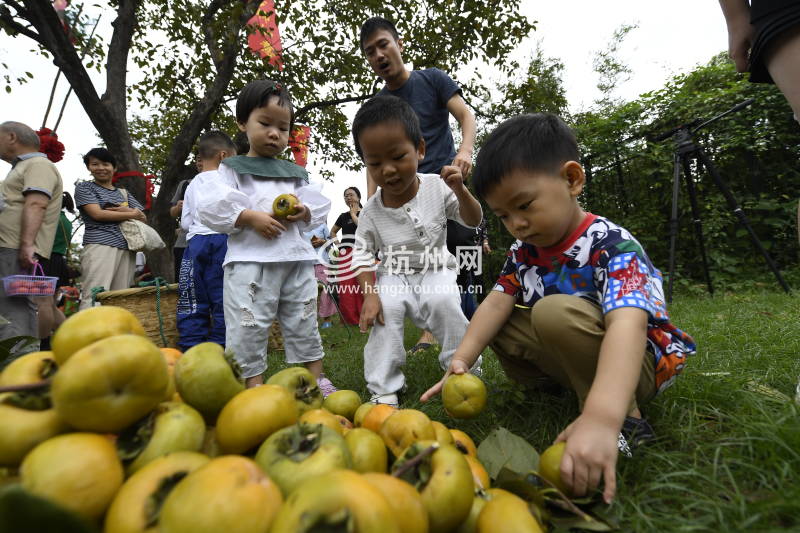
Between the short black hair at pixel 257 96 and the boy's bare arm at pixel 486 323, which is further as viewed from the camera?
the short black hair at pixel 257 96

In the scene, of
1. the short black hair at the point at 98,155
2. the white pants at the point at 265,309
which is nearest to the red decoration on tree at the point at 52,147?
the short black hair at the point at 98,155

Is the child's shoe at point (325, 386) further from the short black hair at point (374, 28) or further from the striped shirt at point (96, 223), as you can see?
the striped shirt at point (96, 223)

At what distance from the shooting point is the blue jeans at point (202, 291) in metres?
3.61

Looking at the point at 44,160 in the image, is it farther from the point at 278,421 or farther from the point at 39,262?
the point at 278,421

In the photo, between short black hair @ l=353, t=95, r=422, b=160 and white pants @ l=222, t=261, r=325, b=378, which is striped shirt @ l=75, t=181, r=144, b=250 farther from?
short black hair @ l=353, t=95, r=422, b=160

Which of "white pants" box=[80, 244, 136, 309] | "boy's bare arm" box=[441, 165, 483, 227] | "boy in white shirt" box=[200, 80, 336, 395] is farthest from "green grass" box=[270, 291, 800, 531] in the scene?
"white pants" box=[80, 244, 136, 309]

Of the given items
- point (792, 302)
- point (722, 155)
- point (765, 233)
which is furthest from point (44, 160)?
point (765, 233)

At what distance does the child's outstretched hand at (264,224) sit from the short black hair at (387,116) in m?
0.67

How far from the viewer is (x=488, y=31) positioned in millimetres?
8250

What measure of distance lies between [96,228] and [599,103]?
18.2m

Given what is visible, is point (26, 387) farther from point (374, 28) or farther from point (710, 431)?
point (374, 28)

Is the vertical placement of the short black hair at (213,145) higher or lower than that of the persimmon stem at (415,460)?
higher

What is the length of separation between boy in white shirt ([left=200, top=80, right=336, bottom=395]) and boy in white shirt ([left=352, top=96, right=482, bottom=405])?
0.44 metres

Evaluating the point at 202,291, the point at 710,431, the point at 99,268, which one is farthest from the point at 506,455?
the point at 99,268
